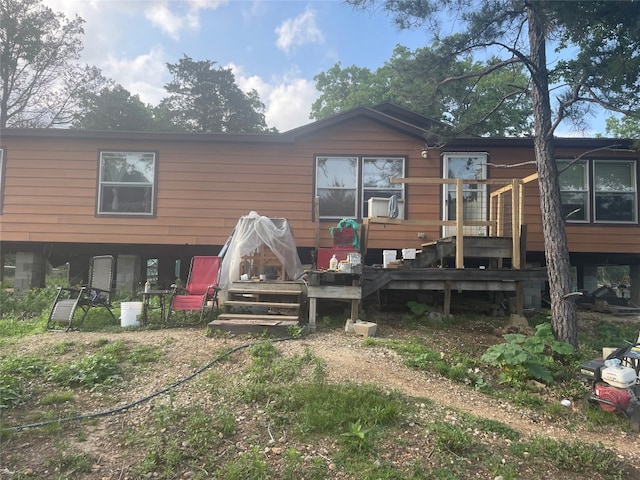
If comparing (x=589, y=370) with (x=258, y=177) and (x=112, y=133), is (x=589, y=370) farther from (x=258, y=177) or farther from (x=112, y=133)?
(x=112, y=133)

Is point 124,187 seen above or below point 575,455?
above

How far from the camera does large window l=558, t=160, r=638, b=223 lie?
8.73 meters

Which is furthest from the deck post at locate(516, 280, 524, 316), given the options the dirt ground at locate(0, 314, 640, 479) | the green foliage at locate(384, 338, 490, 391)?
the green foliage at locate(384, 338, 490, 391)

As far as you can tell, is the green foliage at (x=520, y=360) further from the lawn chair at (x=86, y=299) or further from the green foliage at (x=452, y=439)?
the lawn chair at (x=86, y=299)

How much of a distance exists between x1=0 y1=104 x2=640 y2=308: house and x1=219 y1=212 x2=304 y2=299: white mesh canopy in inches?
53.3

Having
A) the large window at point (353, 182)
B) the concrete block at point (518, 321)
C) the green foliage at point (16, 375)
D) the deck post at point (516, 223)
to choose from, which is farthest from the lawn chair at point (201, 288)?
the deck post at point (516, 223)

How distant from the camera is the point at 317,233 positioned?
318 inches

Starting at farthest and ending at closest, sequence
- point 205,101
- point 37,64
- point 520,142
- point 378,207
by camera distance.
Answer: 1. point 205,101
2. point 37,64
3. point 520,142
4. point 378,207

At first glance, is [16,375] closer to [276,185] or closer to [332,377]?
[332,377]

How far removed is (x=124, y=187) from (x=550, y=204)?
8.04 meters

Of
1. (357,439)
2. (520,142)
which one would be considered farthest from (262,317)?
(520,142)

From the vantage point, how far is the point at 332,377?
392cm

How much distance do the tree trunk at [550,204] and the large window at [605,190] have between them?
3364 mm

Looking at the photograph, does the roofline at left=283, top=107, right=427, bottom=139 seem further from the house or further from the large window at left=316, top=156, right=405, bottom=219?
the large window at left=316, top=156, right=405, bottom=219
